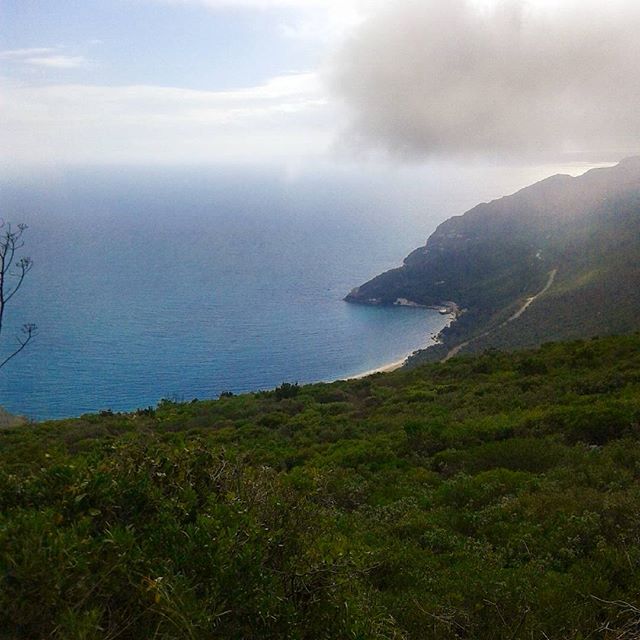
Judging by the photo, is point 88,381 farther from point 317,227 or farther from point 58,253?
point 317,227

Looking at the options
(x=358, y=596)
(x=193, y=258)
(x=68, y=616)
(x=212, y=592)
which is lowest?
(x=358, y=596)

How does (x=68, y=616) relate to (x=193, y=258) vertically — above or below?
below

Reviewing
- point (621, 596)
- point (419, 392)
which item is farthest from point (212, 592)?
point (419, 392)

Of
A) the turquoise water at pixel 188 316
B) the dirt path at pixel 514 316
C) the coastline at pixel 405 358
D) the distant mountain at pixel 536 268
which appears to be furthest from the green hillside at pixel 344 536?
the turquoise water at pixel 188 316

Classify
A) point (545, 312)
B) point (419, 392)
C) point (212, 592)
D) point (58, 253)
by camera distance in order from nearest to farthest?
point (212, 592), point (419, 392), point (545, 312), point (58, 253)

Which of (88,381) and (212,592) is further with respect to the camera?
(88,381)

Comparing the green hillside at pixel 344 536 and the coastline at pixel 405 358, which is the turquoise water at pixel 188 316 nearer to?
the coastline at pixel 405 358

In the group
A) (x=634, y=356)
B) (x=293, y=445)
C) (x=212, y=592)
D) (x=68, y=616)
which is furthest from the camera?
(x=634, y=356)
